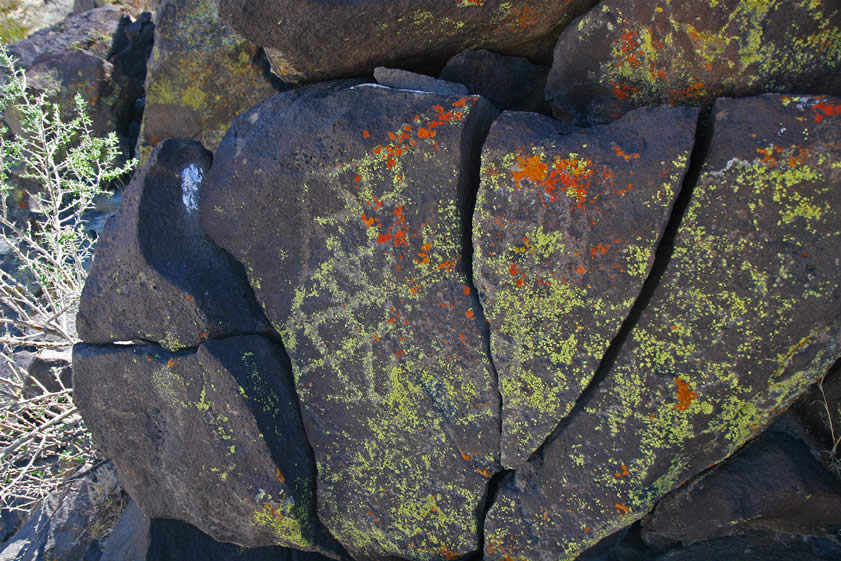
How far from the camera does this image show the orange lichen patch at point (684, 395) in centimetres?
202

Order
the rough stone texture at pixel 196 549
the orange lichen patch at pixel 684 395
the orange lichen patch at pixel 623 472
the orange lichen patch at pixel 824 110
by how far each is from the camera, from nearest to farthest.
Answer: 1. the orange lichen patch at pixel 824 110
2. the orange lichen patch at pixel 684 395
3. the orange lichen patch at pixel 623 472
4. the rough stone texture at pixel 196 549

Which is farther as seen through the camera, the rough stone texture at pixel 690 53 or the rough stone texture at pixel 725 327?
the rough stone texture at pixel 690 53

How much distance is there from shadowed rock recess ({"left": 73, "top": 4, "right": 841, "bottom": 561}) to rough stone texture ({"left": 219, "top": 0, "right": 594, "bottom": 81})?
0.01 m

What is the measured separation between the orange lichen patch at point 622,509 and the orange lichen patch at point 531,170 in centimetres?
130

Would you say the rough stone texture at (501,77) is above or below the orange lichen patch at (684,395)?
above

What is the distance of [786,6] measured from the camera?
1.90 meters

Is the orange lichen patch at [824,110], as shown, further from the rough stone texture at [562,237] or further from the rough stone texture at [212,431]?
the rough stone texture at [212,431]

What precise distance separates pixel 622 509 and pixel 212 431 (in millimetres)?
1802

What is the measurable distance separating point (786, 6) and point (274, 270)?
2.19 meters

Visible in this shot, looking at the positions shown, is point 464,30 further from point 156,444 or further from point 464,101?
point 156,444

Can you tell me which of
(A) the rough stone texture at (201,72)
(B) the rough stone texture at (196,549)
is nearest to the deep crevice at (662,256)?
(B) the rough stone texture at (196,549)

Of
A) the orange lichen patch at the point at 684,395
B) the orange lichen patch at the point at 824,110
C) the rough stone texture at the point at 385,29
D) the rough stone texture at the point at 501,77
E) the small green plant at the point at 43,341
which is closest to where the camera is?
the orange lichen patch at the point at 824,110

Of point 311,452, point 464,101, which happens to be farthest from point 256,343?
point 464,101

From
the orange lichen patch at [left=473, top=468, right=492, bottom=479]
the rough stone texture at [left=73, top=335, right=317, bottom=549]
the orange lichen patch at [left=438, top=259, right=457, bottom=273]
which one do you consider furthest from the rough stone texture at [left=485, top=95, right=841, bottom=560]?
the rough stone texture at [left=73, top=335, right=317, bottom=549]
